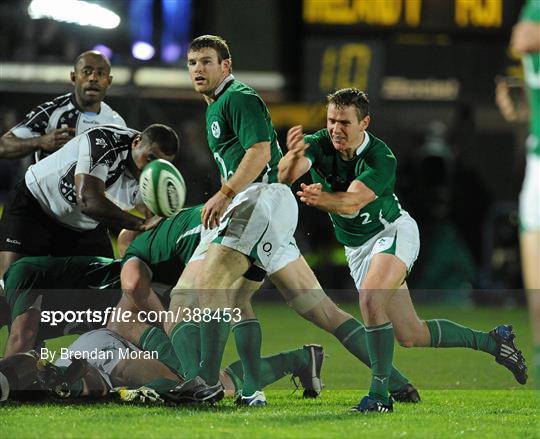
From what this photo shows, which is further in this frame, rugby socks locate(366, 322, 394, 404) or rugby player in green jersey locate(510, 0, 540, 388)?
rugby socks locate(366, 322, 394, 404)

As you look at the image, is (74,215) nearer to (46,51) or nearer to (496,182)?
(46,51)

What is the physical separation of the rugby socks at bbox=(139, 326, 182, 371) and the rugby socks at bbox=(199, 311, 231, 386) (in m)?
0.24

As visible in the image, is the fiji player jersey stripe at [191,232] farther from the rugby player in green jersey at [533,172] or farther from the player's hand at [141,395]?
the rugby player in green jersey at [533,172]

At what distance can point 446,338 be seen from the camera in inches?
269

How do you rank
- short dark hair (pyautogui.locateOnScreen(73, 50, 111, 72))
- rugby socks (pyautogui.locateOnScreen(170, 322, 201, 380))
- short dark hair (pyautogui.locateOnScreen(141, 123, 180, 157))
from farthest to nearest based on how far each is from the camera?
short dark hair (pyautogui.locateOnScreen(73, 50, 111, 72)), short dark hair (pyautogui.locateOnScreen(141, 123, 180, 157)), rugby socks (pyautogui.locateOnScreen(170, 322, 201, 380))

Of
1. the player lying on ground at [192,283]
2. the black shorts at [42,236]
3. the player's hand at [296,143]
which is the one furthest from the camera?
the black shorts at [42,236]

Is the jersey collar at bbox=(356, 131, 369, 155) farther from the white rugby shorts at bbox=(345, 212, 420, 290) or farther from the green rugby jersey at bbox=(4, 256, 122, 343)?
the green rugby jersey at bbox=(4, 256, 122, 343)

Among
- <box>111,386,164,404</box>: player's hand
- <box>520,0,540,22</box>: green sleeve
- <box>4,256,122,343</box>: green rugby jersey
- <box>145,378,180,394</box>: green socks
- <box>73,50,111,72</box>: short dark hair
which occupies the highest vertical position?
<box>520,0,540,22</box>: green sleeve

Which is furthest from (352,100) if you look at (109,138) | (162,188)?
(109,138)

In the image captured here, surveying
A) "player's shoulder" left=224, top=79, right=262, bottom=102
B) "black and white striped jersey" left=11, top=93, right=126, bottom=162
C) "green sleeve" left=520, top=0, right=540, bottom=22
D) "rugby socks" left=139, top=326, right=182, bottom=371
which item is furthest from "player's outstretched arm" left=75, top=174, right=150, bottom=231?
"green sleeve" left=520, top=0, right=540, bottom=22

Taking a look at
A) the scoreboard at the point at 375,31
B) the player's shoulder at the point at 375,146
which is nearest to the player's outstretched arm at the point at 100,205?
the player's shoulder at the point at 375,146

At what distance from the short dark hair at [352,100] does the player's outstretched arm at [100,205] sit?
1.24m

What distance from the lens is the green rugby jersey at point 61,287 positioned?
270 inches

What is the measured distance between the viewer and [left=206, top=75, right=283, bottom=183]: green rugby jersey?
20.9ft
